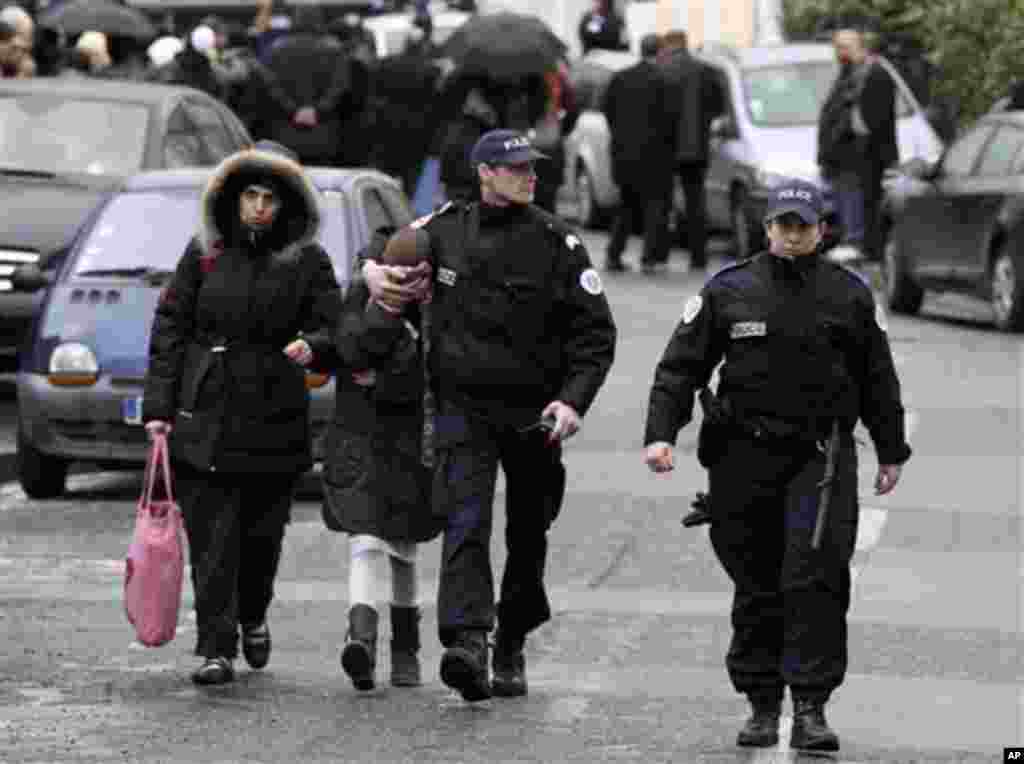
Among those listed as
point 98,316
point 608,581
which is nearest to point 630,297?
point 98,316

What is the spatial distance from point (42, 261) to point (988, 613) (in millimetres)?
8106

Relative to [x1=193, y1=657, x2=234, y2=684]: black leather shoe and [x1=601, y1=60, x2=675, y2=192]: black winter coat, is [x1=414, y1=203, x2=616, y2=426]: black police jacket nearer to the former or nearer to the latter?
[x1=193, y1=657, x2=234, y2=684]: black leather shoe

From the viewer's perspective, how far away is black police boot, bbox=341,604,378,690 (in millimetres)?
11016

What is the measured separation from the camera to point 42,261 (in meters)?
20.0

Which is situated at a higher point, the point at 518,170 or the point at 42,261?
the point at 518,170

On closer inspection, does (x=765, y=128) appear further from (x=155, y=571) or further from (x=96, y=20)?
(x=155, y=571)

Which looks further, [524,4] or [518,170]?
[524,4]

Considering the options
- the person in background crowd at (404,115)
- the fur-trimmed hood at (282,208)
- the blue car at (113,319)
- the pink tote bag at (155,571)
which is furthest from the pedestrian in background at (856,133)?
the pink tote bag at (155,571)

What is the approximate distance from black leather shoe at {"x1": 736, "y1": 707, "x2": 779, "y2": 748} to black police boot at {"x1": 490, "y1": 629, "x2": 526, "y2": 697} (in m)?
1.07

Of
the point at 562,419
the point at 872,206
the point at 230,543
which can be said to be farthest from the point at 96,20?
the point at 562,419

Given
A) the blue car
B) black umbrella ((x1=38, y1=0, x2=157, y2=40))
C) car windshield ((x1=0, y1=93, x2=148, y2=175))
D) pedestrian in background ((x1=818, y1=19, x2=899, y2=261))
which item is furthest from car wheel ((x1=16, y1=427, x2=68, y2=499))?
black umbrella ((x1=38, y1=0, x2=157, y2=40))

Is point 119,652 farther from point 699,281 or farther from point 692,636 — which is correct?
point 699,281

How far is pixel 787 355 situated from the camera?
10.3 metres

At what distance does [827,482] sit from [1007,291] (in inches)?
591
